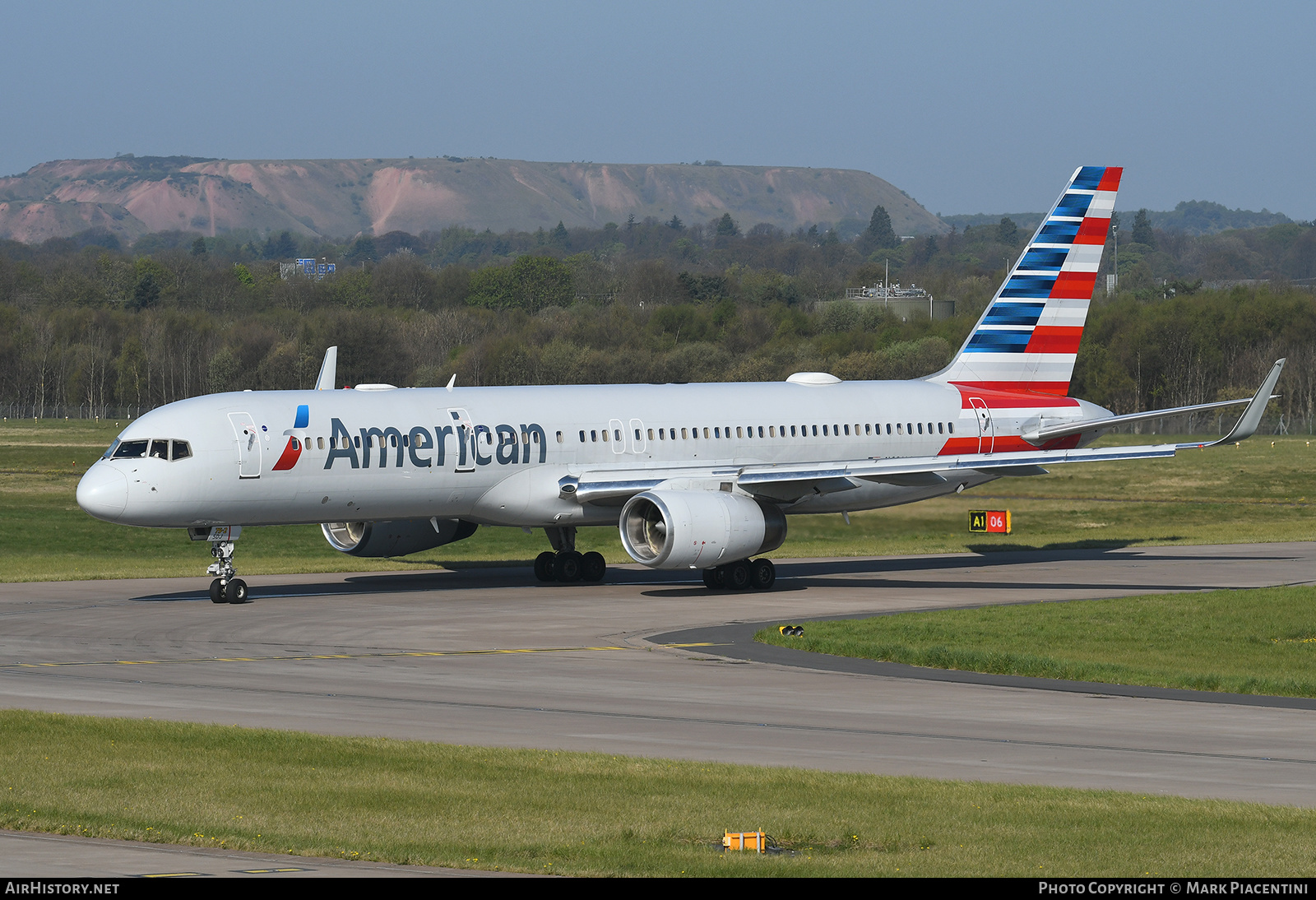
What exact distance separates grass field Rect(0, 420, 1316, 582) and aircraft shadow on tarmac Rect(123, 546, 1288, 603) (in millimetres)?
1118

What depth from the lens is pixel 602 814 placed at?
51.2 ft

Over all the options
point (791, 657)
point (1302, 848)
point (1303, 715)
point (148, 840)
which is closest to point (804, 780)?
point (1302, 848)

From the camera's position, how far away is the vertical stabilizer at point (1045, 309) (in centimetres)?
4938

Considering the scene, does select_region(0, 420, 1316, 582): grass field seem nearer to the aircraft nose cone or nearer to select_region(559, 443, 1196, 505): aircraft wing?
select_region(559, 443, 1196, 505): aircraft wing

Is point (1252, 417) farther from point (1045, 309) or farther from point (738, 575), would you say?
point (738, 575)

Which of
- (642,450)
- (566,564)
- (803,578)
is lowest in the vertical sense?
(803,578)

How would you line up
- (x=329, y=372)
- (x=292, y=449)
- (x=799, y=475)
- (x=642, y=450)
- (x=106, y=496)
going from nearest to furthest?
(x=106, y=496), (x=292, y=449), (x=799, y=475), (x=642, y=450), (x=329, y=372)

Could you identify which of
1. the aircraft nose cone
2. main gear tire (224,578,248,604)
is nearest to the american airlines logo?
main gear tire (224,578,248,604)

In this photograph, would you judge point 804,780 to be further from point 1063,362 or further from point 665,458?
point 1063,362

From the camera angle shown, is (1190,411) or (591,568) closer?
(591,568)

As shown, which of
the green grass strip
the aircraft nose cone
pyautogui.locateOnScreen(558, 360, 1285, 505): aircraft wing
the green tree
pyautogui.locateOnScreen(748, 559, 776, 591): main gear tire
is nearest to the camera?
the green grass strip

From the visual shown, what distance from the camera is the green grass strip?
27.1m

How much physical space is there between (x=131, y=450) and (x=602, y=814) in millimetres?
23825

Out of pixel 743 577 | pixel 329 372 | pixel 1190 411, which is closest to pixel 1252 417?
pixel 1190 411
